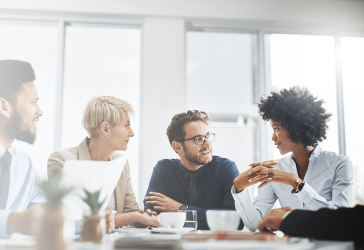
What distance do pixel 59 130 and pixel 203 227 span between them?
177 cm

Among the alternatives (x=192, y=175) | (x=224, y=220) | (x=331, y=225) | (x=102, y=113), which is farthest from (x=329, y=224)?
(x=102, y=113)

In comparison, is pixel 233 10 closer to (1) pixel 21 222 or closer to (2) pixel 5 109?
(2) pixel 5 109

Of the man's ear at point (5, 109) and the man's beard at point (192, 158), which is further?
the man's ear at point (5, 109)

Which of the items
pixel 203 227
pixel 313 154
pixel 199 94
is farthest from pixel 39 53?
pixel 313 154

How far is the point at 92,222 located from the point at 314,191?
123 cm

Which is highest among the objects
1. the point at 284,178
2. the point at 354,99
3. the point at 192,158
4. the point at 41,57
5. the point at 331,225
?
the point at 41,57

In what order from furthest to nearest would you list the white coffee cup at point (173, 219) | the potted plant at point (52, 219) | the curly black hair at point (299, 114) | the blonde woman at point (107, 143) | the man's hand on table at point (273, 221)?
the blonde woman at point (107, 143) < the curly black hair at point (299, 114) < the white coffee cup at point (173, 219) < the man's hand on table at point (273, 221) < the potted plant at point (52, 219)

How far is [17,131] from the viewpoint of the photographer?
2.74 m

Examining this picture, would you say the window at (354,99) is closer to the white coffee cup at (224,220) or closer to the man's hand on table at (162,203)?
the man's hand on table at (162,203)

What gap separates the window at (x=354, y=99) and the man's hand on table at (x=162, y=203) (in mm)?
2138

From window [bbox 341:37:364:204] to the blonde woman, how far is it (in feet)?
7.59

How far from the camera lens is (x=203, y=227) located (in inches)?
76.2

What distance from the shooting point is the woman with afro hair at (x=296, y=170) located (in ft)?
5.57

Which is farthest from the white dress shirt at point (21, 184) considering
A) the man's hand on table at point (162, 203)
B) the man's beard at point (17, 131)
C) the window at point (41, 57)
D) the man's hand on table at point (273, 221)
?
the man's hand on table at point (273, 221)
